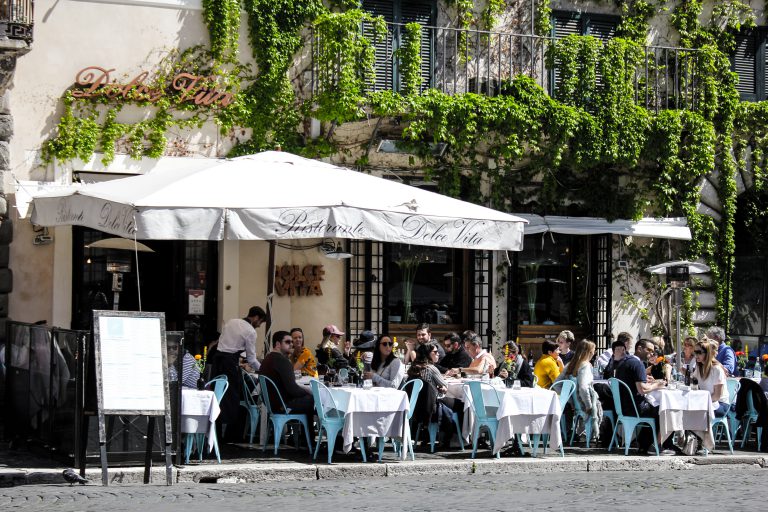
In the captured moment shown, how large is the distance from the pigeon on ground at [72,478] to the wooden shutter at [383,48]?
872cm

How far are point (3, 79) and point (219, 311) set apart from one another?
441 centimetres

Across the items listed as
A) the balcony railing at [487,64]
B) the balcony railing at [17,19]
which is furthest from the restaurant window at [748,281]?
the balcony railing at [17,19]

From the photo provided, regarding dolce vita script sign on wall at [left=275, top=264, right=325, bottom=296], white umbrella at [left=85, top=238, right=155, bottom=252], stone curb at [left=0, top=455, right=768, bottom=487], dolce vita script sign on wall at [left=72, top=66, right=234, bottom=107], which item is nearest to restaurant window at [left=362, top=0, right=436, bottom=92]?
dolce vita script sign on wall at [left=72, top=66, right=234, bottom=107]

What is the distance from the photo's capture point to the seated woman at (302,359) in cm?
1550

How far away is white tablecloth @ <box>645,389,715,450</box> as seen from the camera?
1368 centimetres

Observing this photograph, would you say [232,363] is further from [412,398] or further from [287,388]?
[412,398]

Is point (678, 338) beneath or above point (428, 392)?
above

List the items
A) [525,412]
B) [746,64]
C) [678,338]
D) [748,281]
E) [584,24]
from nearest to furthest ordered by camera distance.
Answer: [525,412]
[678,338]
[584,24]
[746,64]
[748,281]

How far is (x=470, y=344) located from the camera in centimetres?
1559

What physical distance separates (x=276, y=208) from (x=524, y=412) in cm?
335

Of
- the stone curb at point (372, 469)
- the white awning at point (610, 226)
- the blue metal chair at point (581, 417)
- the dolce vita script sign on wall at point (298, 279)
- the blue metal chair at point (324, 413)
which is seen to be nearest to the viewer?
the stone curb at point (372, 469)

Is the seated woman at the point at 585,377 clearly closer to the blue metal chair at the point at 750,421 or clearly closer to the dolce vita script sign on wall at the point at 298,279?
the blue metal chair at the point at 750,421

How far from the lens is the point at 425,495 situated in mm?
10727

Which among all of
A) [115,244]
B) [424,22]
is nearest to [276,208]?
[115,244]
